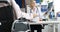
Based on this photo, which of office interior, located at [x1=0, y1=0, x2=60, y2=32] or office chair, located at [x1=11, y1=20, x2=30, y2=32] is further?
office interior, located at [x1=0, y1=0, x2=60, y2=32]

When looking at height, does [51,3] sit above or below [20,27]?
above

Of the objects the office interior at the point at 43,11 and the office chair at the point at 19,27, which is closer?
the office chair at the point at 19,27

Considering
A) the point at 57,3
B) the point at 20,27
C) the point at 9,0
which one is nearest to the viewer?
the point at 20,27

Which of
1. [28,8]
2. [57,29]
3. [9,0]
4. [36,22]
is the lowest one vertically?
[57,29]

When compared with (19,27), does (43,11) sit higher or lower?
higher

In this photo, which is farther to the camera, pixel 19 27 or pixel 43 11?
pixel 43 11

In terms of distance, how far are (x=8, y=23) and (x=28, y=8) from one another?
2.34ft

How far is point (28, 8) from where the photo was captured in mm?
2225

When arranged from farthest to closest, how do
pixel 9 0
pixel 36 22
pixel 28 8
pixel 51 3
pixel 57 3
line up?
1. pixel 57 3
2. pixel 51 3
3. pixel 28 8
4. pixel 36 22
5. pixel 9 0

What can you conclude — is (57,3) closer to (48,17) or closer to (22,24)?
(48,17)

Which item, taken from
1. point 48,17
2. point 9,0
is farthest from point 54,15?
point 9,0

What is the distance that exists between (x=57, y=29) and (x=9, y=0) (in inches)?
55.1

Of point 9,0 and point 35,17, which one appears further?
point 35,17

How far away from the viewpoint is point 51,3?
2.41 m
